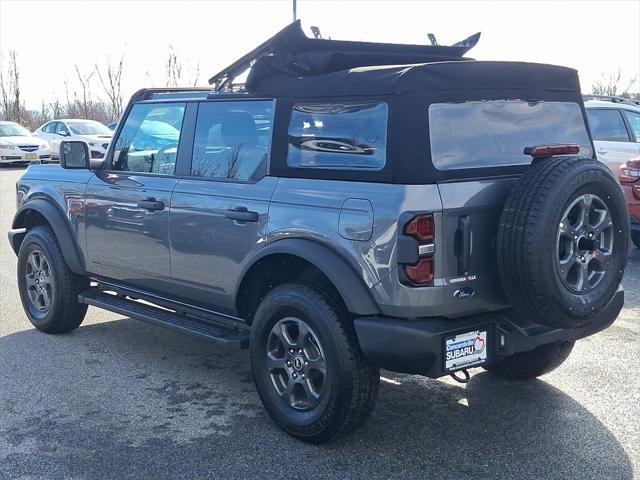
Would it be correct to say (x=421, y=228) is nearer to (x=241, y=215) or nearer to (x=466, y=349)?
(x=466, y=349)

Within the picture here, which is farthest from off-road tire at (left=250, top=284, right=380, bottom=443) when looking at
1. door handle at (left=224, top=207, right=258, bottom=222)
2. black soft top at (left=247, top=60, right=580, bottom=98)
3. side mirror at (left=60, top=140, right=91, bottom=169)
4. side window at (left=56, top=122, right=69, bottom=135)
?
side window at (left=56, top=122, right=69, bottom=135)

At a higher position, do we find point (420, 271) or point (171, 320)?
point (420, 271)

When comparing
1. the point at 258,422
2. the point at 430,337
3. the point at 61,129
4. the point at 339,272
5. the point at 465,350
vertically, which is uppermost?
the point at 61,129

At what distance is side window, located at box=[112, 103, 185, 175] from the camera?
5.25 metres

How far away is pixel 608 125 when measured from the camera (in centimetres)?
1141

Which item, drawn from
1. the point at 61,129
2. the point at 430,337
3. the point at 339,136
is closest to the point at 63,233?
the point at 339,136

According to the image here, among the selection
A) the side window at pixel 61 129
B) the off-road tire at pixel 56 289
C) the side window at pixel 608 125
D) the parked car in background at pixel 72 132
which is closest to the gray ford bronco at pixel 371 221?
the off-road tire at pixel 56 289

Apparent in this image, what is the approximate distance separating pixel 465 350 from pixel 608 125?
28.5ft

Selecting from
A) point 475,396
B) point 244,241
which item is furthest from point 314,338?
point 475,396

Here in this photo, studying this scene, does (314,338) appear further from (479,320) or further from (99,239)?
(99,239)

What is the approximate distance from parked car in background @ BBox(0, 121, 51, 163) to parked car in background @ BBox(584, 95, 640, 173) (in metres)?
18.3

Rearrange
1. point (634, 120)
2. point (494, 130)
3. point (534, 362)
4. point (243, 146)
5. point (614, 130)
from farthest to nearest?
point (634, 120)
point (614, 130)
point (534, 362)
point (243, 146)
point (494, 130)

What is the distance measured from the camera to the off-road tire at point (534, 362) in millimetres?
4816

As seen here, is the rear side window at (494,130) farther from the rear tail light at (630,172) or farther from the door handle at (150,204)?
the rear tail light at (630,172)
